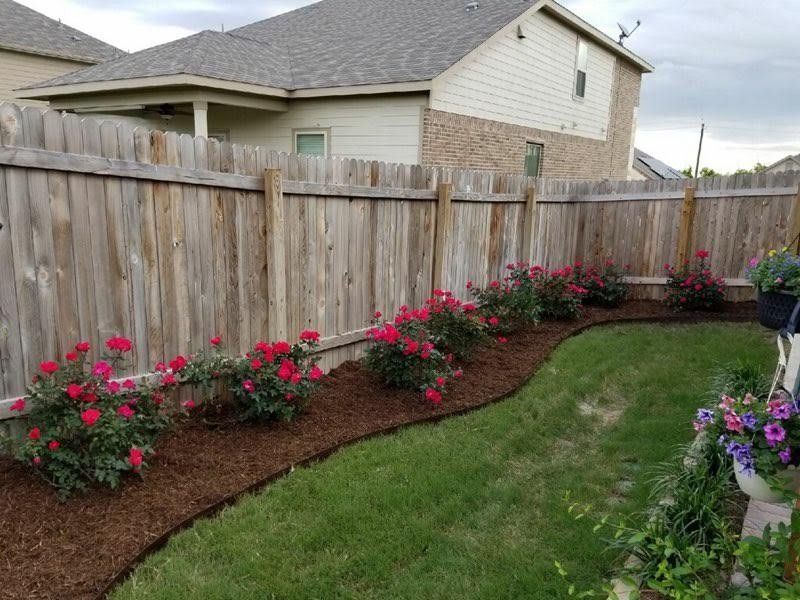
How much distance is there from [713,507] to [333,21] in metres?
14.7

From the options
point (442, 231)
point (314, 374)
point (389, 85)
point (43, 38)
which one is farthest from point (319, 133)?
point (43, 38)

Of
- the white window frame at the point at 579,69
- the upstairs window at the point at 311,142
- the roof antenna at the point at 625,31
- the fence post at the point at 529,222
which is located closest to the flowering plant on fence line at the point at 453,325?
the fence post at the point at 529,222

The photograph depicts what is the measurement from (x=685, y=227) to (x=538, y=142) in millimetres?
5821

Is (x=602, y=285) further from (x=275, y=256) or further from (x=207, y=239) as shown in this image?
(x=207, y=239)

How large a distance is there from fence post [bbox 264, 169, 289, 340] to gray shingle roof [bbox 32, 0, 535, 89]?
617 centimetres

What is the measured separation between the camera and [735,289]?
8273 mm

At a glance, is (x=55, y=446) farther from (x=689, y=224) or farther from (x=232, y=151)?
(x=689, y=224)

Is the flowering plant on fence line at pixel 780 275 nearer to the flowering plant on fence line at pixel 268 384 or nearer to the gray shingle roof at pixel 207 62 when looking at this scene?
the flowering plant on fence line at pixel 268 384

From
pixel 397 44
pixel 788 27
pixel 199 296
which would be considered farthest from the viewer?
A: pixel 397 44

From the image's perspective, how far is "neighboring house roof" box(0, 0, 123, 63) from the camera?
17.0m

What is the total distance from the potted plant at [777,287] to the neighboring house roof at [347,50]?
6387 millimetres

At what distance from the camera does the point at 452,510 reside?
3258 mm

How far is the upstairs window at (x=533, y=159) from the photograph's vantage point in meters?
13.3

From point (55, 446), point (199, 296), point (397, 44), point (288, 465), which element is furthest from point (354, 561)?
point (397, 44)
